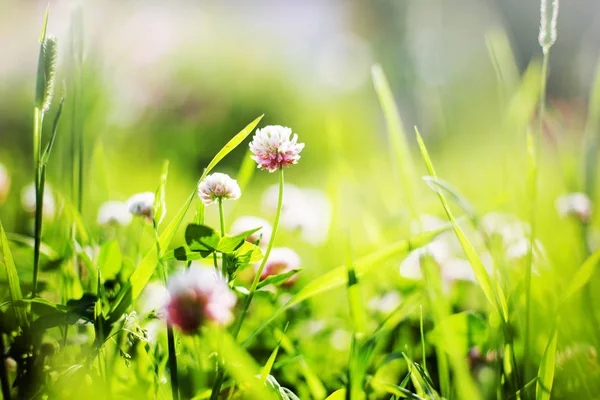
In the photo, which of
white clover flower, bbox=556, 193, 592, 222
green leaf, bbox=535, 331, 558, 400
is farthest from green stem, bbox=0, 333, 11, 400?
white clover flower, bbox=556, 193, 592, 222

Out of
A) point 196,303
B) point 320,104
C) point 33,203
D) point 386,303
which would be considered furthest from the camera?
point 320,104

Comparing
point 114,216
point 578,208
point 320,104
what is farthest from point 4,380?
point 320,104

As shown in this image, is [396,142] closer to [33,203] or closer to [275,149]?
[275,149]

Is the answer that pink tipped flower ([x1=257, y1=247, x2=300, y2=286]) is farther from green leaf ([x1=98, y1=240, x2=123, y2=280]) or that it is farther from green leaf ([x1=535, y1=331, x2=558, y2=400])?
green leaf ([x1=535, y1=331, x2=558, y2=400])

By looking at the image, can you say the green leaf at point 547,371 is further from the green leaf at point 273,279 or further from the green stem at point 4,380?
the green stem at point 4,380

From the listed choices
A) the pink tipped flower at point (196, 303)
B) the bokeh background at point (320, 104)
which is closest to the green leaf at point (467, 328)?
the bokeh background at point (320, 104)

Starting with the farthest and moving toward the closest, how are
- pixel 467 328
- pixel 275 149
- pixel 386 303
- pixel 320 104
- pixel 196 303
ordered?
pixel 320 104
pixel 386 303
pixel 467 328
pixel 275 149
pixel 196 303
